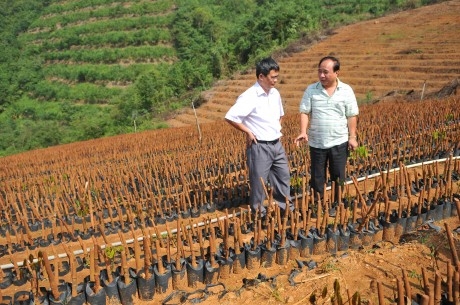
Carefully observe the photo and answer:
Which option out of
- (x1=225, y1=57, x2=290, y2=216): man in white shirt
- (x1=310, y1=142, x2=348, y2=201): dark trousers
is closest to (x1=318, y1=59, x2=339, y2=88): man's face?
(x1=225, y1=57, x2=290, y2=216): man in white shirt

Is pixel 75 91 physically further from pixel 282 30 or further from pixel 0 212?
pixel 0 212

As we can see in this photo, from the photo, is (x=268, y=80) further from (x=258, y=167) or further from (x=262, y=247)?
(x=262, y=247)

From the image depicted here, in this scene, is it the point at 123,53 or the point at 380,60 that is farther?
the point at 123,53

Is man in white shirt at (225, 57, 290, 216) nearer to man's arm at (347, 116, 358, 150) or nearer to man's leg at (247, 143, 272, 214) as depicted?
man's leg at (247, 143, 272, 214)

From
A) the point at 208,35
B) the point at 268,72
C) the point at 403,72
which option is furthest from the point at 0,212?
the point at 208,35

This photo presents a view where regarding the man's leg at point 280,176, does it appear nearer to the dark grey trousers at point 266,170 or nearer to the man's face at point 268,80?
the dark grey trousers at point 266,170

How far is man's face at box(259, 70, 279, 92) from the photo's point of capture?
3.26 meters

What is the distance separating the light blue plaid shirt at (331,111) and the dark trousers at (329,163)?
0.24ft

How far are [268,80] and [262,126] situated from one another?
45 cm

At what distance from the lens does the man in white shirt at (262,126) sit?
10.9 ft

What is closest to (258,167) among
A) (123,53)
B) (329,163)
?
(329,163)

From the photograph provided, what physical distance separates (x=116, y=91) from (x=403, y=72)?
24633mm

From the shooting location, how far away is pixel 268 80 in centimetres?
329

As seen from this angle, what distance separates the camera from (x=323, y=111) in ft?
11.3
